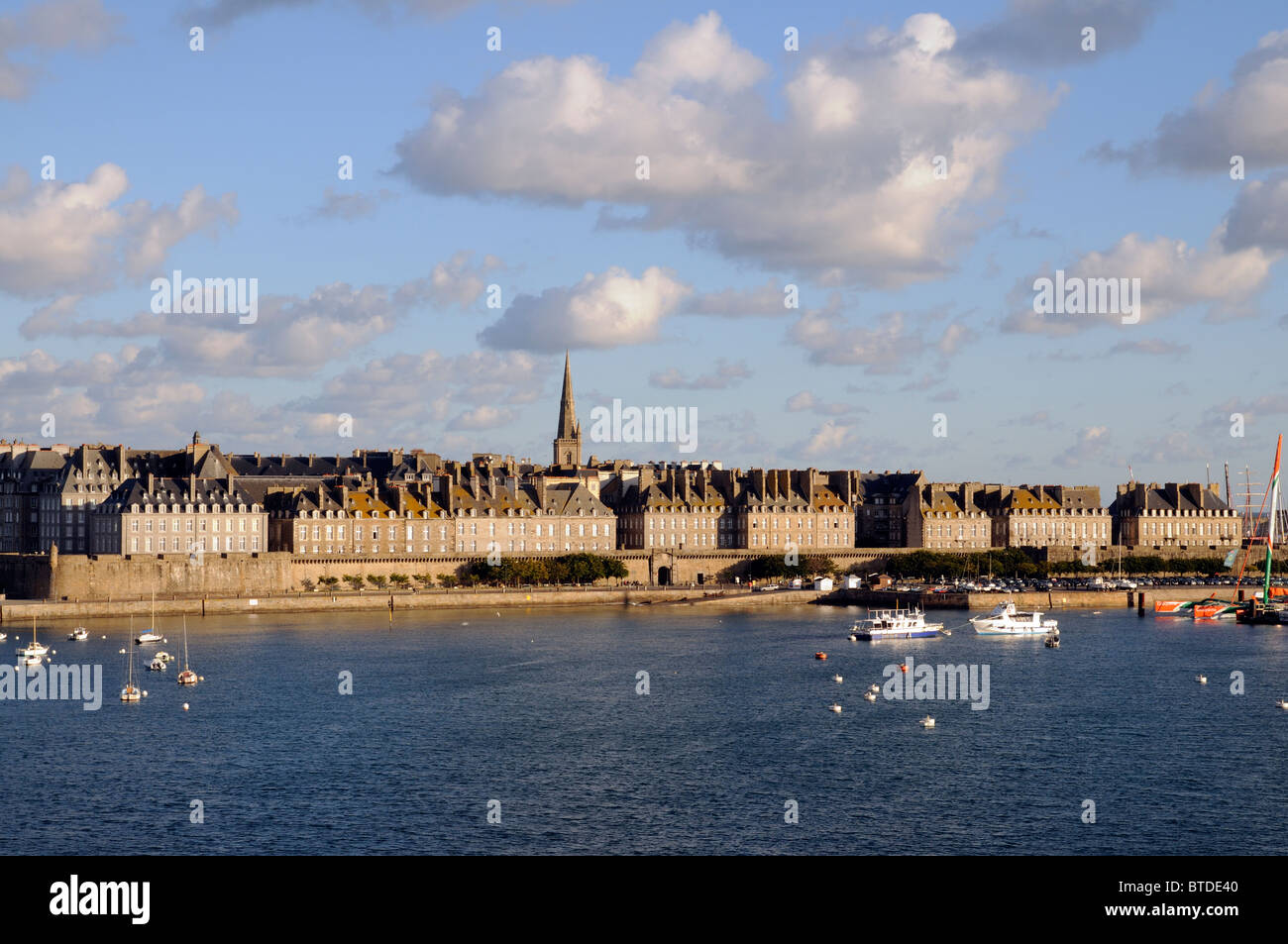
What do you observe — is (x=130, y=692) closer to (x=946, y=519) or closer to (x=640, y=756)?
(x=640, y=756)

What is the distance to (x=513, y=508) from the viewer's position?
95.6m

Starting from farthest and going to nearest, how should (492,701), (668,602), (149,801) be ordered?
(668,602) < (492,701) < (149,801)

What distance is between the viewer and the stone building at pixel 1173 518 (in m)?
111

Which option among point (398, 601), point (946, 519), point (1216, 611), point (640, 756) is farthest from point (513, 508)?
point (640, 756)

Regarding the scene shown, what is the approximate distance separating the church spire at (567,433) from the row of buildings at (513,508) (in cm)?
442

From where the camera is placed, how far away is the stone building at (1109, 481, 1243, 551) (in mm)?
110688

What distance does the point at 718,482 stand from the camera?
347 ft

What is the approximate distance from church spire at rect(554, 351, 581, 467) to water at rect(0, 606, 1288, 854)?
232ft

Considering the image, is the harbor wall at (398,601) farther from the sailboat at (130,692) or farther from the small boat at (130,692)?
the sailboat at (130,692)

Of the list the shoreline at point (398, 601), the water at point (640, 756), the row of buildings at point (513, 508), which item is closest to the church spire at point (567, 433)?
the row of buildings at point (513, 508)

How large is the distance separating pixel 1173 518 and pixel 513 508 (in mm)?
49346
